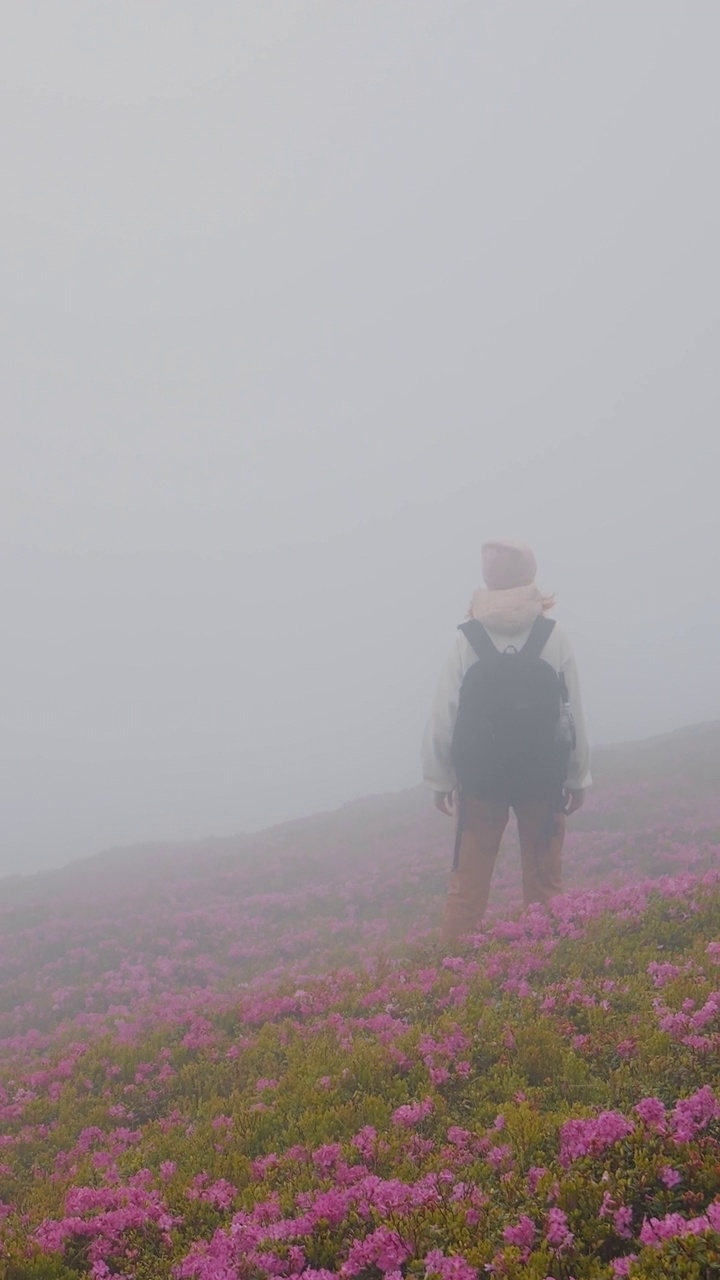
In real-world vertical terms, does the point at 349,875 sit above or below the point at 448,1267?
below

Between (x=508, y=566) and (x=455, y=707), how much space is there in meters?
2.10

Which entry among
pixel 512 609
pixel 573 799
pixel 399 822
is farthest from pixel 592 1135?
pixel 399 822

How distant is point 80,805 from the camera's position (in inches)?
4247

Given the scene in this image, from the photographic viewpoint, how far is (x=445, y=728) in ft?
34.0

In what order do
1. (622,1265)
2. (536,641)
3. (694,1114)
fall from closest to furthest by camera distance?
(622,1265) → (694,1114) → (536,641)

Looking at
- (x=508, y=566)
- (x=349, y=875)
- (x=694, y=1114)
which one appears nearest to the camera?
(x=694, y=1114)

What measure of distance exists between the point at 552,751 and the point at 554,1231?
616 centimetres

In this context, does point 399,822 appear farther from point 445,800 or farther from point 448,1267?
point 448,1267

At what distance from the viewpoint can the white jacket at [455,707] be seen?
10102 mm

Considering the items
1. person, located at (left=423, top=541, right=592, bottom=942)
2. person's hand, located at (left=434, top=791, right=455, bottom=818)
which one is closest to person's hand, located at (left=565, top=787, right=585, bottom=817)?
person, located at (left=423, top=541, right=592, bottom=942)

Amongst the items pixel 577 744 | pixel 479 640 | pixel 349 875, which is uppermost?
pixel 479 640

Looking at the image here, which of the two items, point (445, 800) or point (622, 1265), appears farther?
point (445, 800)

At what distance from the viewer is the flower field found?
14.3 feet

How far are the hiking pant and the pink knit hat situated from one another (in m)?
3.01
